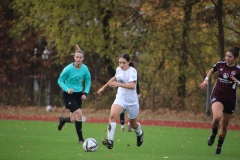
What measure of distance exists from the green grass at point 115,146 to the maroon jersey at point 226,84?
1239 millimetres

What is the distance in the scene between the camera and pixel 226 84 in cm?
1281

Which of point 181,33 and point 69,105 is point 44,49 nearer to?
point 181,33

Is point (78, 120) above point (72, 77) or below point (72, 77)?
below

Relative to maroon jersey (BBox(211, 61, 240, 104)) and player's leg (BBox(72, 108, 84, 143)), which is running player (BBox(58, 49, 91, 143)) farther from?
maroon jersey (BBox(211, 61, 240, 104))

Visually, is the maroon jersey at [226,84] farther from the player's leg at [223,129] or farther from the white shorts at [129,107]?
the white shorts at [129,107]

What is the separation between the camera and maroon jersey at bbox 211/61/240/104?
1274 cm

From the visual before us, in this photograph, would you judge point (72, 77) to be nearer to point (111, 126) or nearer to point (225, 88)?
point (111, 126)

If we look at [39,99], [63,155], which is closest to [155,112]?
[39,99]

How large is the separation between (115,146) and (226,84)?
311cm

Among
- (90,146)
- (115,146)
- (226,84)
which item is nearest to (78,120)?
(115,146)

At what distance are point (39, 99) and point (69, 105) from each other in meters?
19.0

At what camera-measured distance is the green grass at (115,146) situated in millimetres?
11828

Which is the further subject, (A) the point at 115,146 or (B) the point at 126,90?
(A) the point at 115,146

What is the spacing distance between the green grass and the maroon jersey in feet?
4.06
